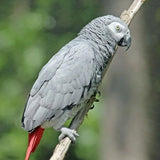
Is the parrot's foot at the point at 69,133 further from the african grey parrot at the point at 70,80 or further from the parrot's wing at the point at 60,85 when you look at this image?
the parrot's wing at the point at 60,85

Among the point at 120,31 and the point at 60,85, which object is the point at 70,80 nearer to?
the point at 60,85

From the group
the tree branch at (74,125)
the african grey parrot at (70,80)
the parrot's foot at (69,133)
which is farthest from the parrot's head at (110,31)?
the parrot's foot at (69,133)

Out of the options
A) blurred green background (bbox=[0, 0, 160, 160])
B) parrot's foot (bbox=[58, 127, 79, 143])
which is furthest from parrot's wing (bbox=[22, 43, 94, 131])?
blurred green background (bbox=[0, 0, 160, 160])

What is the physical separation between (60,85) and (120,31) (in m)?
0.39

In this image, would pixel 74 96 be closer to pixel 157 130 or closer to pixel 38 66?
pixel 157 130

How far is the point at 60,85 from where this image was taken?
2.98 meters

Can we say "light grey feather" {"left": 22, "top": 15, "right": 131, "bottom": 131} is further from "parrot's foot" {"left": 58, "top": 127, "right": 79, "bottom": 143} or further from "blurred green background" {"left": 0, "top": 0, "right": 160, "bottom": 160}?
"blurred green background" {"left": 0, "top": 0, "right": 160, "bottom": 160}

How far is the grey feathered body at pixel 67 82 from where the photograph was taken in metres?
2.96

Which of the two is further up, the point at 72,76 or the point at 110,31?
the point at 110,31

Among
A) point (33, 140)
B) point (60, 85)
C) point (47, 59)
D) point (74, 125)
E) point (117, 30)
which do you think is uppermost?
point (47, 59)

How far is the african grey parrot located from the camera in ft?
9.72

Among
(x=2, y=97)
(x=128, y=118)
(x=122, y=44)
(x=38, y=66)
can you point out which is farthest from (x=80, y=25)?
(x=122, y=44)

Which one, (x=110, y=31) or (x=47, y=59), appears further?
(x=47, y=59)

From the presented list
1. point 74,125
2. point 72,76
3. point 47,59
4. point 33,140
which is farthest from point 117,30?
point 47,59
